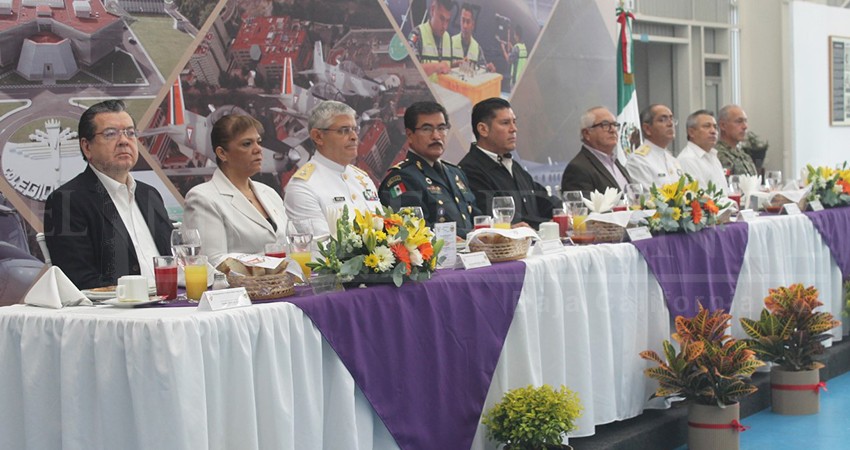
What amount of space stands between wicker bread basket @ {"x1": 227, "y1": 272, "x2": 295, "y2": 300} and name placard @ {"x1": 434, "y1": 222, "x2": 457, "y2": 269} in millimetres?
624

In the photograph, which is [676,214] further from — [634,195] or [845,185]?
[845,185]

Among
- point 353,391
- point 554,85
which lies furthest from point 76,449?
point 554,85

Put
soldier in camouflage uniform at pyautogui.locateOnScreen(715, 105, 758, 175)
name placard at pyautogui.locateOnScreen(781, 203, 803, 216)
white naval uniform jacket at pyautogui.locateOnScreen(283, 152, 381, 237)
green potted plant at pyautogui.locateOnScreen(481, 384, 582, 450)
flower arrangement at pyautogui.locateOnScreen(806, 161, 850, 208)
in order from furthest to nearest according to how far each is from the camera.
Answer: soldier in camouflage uniform at pyautogui.locateOnScreen(715, 105, 758, 175) < flower arrangement at pyautogui.locateOnScreen(806, 161, 850, 208) < name placard at pyautogui.locateOnScreen(781, 203, 803, 216) < white naval uniform jacket at pyautogui.locateOnScreen(283, 152, 381, 237) < green potted plant at pyautogui.locateOnScreen(481, 384, 582, 450)

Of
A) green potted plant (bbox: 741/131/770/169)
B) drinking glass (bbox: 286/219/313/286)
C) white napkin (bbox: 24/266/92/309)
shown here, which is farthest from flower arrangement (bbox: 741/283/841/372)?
green potted plant (bbox: 741/131/770/169)

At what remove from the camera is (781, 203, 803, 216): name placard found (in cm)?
466

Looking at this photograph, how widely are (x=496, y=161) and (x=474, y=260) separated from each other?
1.52m

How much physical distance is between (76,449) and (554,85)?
228 inches

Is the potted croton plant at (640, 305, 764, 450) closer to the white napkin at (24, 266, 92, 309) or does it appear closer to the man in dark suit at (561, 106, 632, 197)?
the man in dark suit at (561, 106, 632, 197)

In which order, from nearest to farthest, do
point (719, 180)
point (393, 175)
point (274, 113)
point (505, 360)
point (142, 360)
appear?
point (142, 360), point (505, 360), point (393, 175), point (274, 113), point (719, 180)

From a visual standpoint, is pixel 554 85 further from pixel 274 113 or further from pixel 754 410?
pixel 754 410

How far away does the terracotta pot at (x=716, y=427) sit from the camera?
3.39 m

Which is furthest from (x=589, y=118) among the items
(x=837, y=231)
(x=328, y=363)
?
(x=328, y=363)

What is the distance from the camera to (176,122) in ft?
15.6

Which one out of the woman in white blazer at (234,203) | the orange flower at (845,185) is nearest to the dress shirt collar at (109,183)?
the woman in white blazer at (234,203)
